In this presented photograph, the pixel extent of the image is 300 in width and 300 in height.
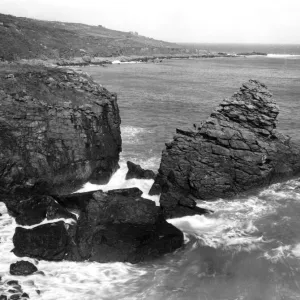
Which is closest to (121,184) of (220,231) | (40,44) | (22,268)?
(220,231)

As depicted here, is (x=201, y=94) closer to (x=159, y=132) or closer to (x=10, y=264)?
(x=159, y=132)

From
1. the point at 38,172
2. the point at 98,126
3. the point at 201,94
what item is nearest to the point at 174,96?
the point at 201,94

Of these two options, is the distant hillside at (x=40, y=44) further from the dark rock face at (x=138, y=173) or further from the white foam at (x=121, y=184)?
the dark rock face at (x=138, y=173)

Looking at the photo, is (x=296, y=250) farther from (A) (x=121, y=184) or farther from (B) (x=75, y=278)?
(A) (x=121, y=184)

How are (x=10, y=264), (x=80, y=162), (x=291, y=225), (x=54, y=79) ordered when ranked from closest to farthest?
(x=10, y=264), (x=291, y=225), (x=80, y=162), (x=54, y=79)

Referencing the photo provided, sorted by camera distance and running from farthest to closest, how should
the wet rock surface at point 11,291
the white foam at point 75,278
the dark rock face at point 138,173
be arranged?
the dark rock face at point 138,173 → the white foam at point 75,278 → the wet rock surface at point 11,291

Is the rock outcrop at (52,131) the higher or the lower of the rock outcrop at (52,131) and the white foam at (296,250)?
the higher

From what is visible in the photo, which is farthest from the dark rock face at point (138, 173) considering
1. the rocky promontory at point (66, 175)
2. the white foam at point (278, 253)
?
the white foam at point (278, 253)
